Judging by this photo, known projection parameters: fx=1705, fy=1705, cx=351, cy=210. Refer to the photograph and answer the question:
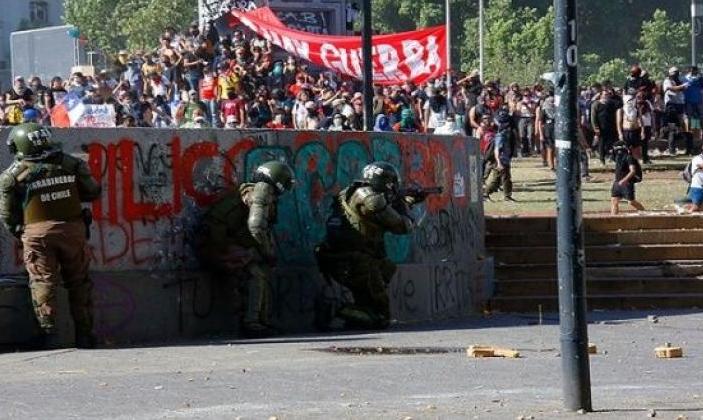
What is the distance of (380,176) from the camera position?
1518 centimetres

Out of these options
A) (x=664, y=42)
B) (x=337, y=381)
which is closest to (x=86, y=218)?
(x=337, y=381)

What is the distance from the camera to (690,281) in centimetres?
1911

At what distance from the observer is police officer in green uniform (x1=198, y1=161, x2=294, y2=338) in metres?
14.5

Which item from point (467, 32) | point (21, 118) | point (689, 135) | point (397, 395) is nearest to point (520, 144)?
point (689, 135)

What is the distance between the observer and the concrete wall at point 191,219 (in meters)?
14.2

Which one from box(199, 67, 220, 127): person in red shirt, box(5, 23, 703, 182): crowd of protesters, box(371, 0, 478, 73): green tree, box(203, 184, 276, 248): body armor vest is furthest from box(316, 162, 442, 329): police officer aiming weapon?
box(371, 0, 478, 73): green tree

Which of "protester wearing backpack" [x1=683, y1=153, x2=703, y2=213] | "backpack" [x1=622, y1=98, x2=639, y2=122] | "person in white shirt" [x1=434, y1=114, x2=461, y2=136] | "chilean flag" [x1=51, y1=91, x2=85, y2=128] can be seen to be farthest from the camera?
"backpack" [x1=622, y1=98, x2=639, y2=122]

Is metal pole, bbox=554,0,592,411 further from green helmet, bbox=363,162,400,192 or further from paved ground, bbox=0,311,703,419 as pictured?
green helmet, bbox=363,162,400,192

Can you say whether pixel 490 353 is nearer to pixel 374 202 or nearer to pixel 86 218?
pixel 374 202

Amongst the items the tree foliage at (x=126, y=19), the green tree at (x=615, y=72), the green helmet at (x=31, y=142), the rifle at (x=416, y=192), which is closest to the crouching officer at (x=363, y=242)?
the rifle at (x=416, y=192)

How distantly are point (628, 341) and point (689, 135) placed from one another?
1857cm

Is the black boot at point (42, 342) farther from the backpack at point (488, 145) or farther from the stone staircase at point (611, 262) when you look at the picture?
the backpack at point (488, 145)

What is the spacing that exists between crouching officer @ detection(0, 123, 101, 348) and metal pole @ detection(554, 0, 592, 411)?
16.2 feet

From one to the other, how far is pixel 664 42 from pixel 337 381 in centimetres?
7590
